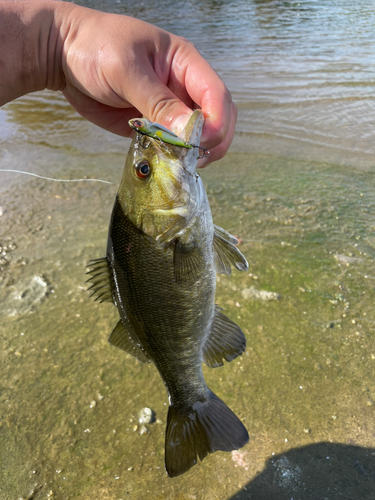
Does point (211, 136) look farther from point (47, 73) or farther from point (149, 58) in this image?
point (47, 73)

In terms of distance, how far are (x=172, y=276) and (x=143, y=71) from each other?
119 cm

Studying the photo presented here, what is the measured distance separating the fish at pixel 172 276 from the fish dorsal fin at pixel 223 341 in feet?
0.16

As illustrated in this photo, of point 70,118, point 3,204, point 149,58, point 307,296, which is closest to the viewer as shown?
point 149,58

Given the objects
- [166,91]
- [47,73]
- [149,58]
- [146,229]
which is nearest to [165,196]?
[146,229]

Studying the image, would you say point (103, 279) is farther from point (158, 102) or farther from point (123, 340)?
point (158, 102)

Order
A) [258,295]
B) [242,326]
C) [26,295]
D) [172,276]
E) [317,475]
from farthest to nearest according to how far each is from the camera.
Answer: [26,295], [258,295], [242,326], [317,475], [172,276]

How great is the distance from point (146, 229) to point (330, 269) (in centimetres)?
276

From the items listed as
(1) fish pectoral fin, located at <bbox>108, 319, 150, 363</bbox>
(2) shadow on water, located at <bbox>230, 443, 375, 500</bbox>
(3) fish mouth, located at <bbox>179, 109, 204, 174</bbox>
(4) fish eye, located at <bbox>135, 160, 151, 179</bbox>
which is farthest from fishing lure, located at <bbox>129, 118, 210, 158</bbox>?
(2) shadow on water, located at <bbox>230, 443, 375, 500</bbox>

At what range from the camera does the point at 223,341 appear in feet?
7.47

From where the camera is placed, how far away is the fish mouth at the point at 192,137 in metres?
1.74

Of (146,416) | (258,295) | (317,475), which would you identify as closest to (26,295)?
(146,416)

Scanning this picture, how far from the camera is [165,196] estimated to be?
1858mm

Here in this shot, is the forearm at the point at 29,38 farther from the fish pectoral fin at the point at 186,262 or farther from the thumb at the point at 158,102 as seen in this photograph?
the fish pectoral fin at the point at 186,262

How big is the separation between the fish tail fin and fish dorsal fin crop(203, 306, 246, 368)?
247mm
